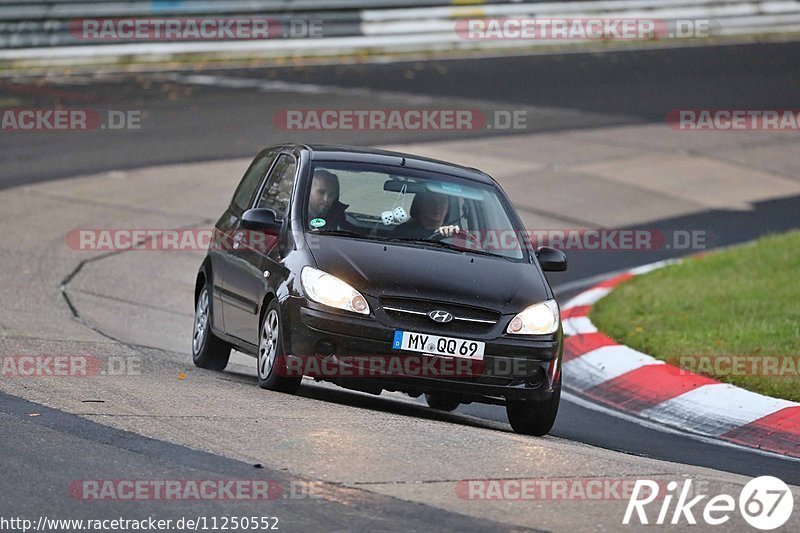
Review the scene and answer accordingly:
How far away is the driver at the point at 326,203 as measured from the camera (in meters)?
9.24

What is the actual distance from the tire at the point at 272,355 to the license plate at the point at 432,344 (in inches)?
26.9

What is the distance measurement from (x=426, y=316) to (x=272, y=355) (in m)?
1.03

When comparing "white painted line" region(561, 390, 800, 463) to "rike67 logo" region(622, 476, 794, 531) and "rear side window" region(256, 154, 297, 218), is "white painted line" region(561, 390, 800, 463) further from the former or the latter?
"rear side window" region(256, 154, 297, 218)

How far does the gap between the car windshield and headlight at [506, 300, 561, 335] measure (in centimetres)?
64

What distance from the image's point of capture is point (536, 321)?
867cm

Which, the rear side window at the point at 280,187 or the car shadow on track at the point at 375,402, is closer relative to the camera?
the car shadow on track at the point at 375,402

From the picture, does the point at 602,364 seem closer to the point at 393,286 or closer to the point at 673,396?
the point at 673,396

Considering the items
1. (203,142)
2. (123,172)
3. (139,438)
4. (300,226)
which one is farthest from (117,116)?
(139,438)

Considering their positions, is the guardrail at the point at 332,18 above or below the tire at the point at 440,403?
above

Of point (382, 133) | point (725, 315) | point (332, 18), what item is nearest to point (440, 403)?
point (725, 315)

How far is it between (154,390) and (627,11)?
24945 mm

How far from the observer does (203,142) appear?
20.6 meters

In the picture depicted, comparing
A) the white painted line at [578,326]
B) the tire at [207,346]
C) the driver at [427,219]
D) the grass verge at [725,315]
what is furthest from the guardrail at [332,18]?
the driver at [427,219]

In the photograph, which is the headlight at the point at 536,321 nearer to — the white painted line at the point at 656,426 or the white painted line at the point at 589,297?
the white painted line at the point at 656,426
